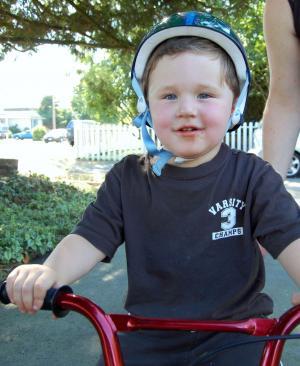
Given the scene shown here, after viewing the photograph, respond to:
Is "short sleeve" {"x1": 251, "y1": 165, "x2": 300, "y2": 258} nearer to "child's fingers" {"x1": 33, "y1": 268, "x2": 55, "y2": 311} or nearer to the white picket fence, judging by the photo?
"child's fingers" {"x1": 33, "y1": 268, "x2": 55, "y2": 311}

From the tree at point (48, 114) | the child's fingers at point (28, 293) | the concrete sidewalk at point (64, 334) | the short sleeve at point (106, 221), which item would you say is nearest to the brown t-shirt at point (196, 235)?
the short sleeve at point (106, 221)

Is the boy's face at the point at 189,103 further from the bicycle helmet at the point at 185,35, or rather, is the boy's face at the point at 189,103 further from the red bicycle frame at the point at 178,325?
the red bicycle frame at the point at 178,325

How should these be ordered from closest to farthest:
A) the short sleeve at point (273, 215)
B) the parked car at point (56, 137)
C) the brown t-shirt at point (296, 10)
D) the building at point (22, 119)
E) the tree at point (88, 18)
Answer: the short sleeve at point (273, 215) < the brown t-shirt at point (296, 10) < the tree at point (88, 18) < the parked car at point (56, 137) < the building at point (22, 119)

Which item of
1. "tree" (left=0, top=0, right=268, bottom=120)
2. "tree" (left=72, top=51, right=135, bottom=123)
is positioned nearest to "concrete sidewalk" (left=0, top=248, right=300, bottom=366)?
"tree" (left=0, top=0, right=268, bottom=120)

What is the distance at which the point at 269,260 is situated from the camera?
5488mm

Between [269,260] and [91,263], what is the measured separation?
3952mm

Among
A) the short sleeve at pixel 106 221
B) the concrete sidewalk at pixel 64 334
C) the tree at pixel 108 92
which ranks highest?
the tree at pixel 108 92

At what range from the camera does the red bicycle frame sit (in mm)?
1368

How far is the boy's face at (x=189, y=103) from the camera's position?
1.72m

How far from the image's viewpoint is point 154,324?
150 centimetres

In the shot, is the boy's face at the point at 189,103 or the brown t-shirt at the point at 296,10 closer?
the boy's face at the point at 189,103

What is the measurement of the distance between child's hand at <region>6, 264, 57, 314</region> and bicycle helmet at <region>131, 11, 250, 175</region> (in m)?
0.55

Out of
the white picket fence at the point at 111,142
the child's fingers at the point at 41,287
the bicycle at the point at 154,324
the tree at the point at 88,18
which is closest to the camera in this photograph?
the bicycle at the point at 154,324

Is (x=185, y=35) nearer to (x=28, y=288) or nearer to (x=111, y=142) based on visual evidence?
(x=28, y=288)
